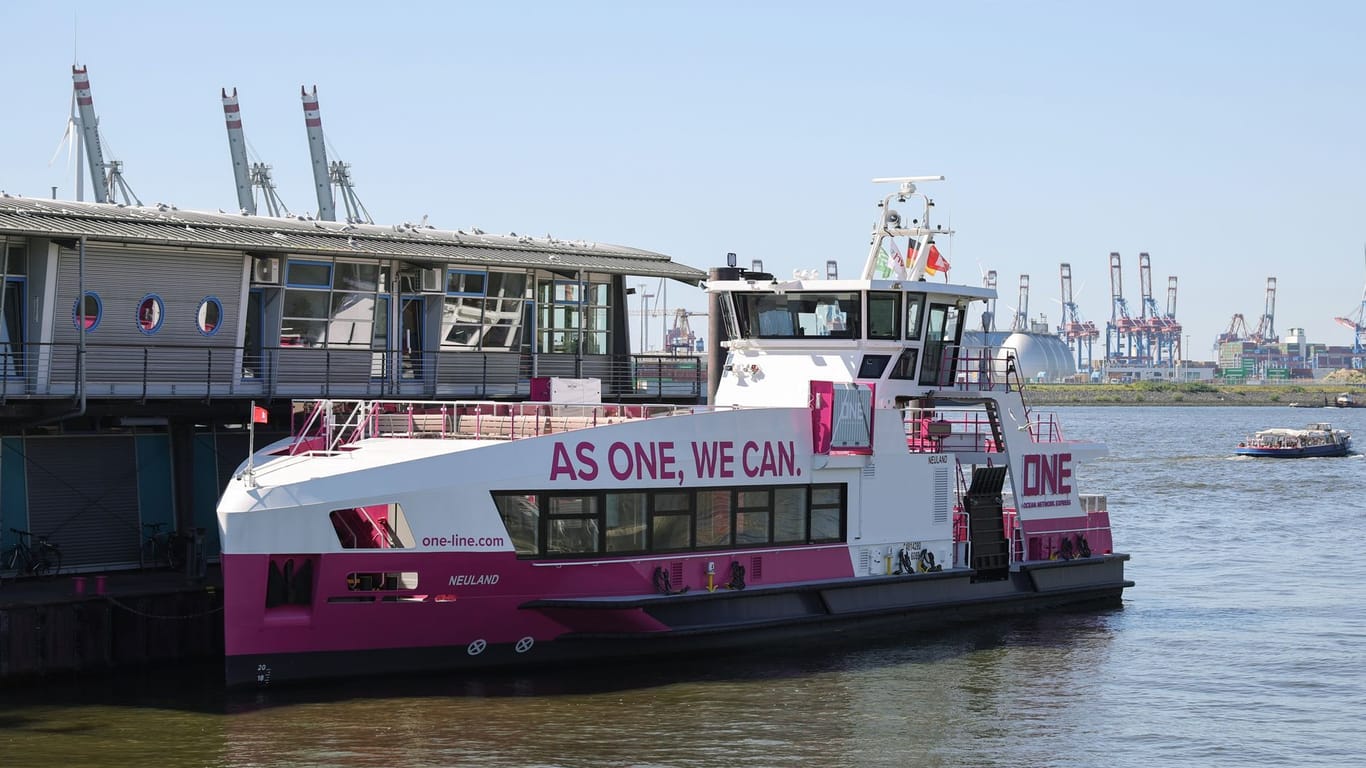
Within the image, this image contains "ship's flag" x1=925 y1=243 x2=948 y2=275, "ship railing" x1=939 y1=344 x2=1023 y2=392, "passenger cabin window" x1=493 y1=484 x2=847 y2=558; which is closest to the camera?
"passenger cabin window" x1=493 y1=484 x2=847 y2=558

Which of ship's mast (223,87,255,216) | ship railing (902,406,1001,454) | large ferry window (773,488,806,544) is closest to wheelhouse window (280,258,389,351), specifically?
large ferry window (773,488,806,544)

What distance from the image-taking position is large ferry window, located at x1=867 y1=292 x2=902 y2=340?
26.9 metres

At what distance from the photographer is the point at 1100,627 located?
2798 centimetres

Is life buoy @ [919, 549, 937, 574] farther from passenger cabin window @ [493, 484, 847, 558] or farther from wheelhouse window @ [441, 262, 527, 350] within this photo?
wheelhouse window @ [441, 262, 527, 350]

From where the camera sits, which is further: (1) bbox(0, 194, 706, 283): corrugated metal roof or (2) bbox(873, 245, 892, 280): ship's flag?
(2) bbox(873, 245, 892, 280): ship's flag

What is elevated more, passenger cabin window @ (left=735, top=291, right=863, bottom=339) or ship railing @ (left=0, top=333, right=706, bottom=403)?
passenger cabin window @ (left=735, top=291, right=863, bottom=339)

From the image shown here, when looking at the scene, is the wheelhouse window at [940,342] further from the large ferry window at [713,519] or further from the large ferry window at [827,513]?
the large ferry window at [713,519]

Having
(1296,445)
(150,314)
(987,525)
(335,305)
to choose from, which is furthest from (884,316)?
(1296,445)

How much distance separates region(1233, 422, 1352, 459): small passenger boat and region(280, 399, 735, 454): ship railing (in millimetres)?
61652

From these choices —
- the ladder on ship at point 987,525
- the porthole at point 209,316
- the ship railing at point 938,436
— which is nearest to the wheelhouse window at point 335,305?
the porthole at point 209,316

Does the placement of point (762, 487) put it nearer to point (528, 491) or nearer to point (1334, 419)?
point (528, 491)

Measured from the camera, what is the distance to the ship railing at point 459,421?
22203mm

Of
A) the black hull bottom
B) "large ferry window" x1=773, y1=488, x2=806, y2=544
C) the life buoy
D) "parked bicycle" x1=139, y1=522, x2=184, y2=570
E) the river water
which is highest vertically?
"large ferry window" x1=773, y1=488, x2=806, y2=544

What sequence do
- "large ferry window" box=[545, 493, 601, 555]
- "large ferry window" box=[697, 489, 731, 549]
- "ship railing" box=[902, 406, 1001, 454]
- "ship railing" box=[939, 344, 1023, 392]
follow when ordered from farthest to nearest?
1. "ship railing" box=[939, 344, 1023, 392]
2. "ship railing" box=[902, 406, 1001, 454]
3. "large ferry window" box=[697, 489, 731, 549]
4. "large ferry window" box=[545, 493, 601, 555]
